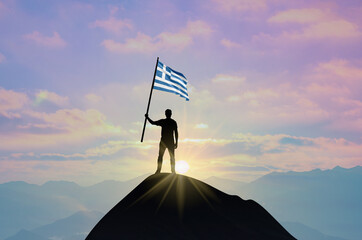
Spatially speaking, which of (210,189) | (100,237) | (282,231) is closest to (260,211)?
(282,231)

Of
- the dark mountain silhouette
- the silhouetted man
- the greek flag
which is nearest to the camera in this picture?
the dark mountain silhouette

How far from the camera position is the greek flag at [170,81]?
21.4 metres

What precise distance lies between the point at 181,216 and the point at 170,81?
801 centimetres

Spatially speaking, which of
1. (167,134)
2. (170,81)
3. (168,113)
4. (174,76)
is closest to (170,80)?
(170,81)

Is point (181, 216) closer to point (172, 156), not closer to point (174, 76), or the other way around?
point (172, 156)

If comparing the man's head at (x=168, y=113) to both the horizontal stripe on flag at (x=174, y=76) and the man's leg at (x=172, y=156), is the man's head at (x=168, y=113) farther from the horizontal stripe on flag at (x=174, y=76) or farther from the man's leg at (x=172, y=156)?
the horizontal stripe on flag at (x=174, y=76)

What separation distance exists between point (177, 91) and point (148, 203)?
7085 millimetres

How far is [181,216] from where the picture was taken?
59.2 ft

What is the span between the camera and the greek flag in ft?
70.3

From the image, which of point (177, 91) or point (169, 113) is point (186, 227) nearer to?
point (169, 113)

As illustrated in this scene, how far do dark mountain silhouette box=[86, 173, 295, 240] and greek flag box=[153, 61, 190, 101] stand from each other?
502 cm

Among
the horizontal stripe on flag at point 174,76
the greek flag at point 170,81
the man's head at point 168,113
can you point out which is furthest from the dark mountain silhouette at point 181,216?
the horizontal stripe on flag at point 174,76

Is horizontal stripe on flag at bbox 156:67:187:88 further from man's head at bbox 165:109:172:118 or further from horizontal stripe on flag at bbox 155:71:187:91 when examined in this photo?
man's head at bbox 165:109:172:118

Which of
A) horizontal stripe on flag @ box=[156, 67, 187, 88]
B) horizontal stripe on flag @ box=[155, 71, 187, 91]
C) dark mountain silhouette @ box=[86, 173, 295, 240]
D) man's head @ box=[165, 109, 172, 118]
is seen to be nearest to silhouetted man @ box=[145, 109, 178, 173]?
man's head @ box=[165, 109, 172, 118]
